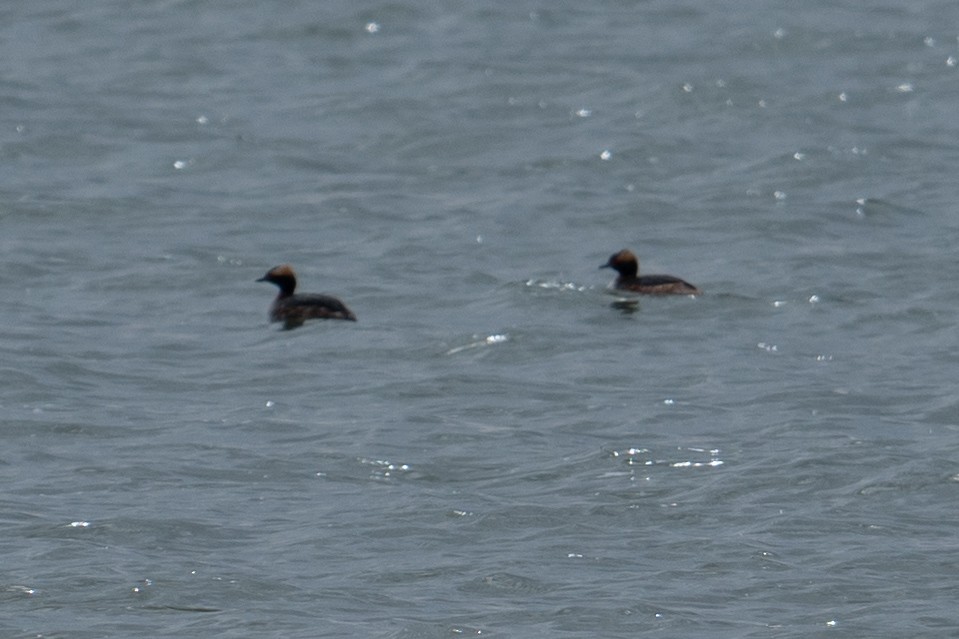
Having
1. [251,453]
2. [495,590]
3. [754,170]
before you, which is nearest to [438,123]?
[754,170]

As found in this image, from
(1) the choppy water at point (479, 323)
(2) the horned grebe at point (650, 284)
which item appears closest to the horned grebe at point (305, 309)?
(1) the choppy water at point (479, 323)

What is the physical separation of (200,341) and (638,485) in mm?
5366

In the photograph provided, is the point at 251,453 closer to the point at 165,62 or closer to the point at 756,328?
the point at 756,328

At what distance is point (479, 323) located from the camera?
17406 millimetres

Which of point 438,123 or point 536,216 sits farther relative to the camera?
point 438,123

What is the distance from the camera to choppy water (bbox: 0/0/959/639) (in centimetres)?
1105

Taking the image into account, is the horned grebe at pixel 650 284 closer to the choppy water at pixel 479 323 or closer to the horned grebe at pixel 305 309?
the choppy water at pixel 479 323

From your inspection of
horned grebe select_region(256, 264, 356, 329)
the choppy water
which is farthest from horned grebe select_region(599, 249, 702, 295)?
horned grebe select_region(256, 264, 356, 329)

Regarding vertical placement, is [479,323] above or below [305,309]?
below

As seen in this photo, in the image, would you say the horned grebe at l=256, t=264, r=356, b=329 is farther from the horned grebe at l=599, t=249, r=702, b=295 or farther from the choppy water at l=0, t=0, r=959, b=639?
the horned grebe at l=599, t=249, r=702, b=295

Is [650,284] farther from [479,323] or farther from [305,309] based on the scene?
[305,309]

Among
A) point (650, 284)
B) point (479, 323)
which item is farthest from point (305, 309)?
point (650, 284)

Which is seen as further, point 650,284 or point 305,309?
point 650,284

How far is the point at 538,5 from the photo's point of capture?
31.9 m
